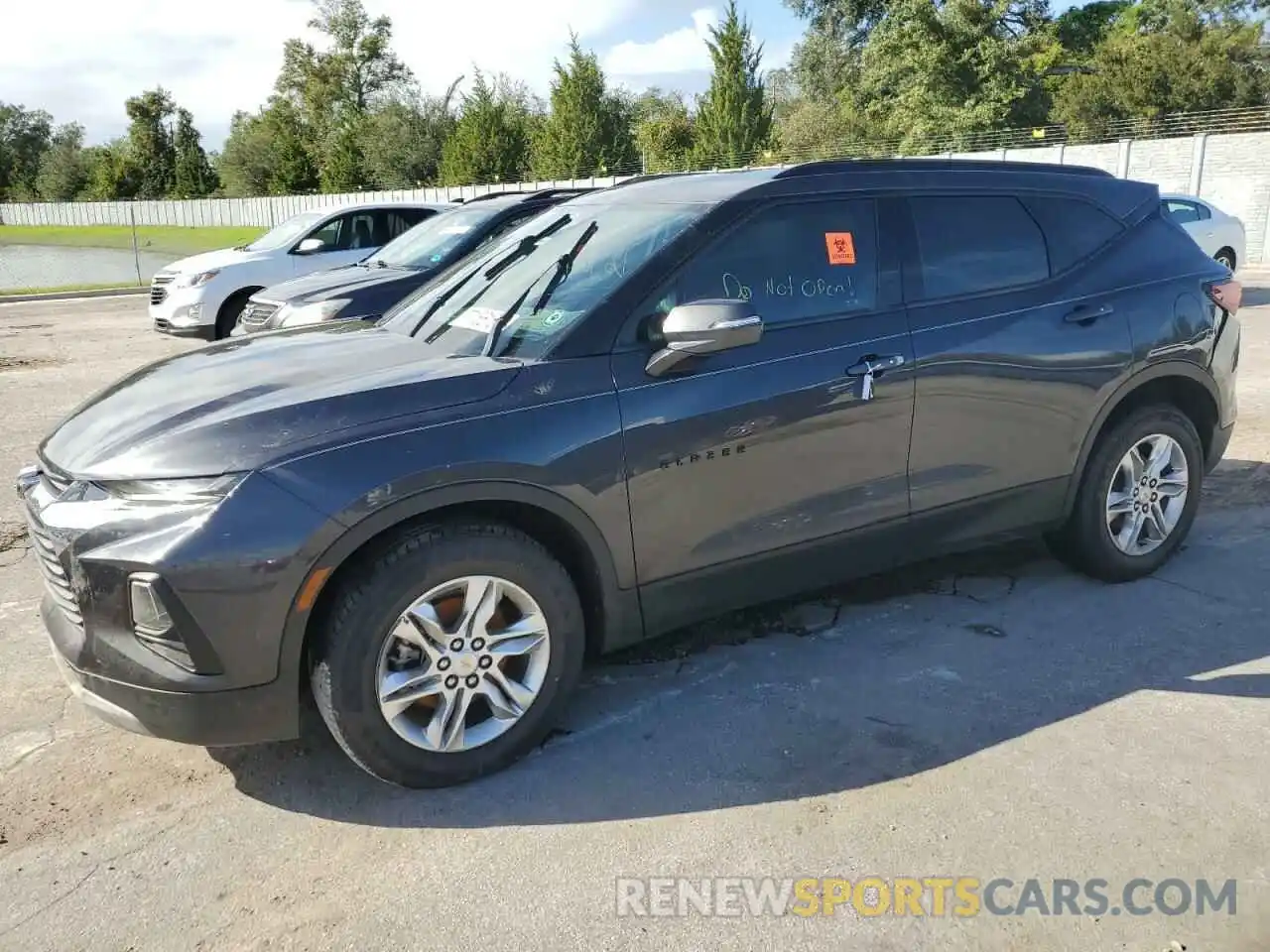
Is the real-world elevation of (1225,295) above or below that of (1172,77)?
Answer: below

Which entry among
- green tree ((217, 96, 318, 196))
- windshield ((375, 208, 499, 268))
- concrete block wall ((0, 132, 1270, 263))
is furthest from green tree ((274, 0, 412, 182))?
windshield ((375, 208, 499, 268))

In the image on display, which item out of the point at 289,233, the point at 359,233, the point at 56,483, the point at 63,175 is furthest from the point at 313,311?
the point at 63,175

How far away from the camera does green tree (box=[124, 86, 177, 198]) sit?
7762 centimetres

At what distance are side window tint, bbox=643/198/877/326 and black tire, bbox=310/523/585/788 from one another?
1.00 meters

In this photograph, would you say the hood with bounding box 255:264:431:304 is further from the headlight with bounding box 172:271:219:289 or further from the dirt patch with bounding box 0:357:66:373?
the dirt patch with bounding box 0:357:66:373

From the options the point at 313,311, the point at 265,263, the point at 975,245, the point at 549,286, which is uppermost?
the point at 265,263

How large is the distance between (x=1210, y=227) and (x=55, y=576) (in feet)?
50.8

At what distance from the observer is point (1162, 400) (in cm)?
468

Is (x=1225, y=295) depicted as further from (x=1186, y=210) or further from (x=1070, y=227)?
(x=1186, y=210)

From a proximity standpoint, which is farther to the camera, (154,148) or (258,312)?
(154,148)

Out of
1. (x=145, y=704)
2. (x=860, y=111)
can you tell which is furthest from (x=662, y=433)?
(x=860, y=111)

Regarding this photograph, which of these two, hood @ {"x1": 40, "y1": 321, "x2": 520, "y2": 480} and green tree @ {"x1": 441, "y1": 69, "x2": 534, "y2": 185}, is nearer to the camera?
hood @ {"x1": 40, "y1": 321, "x2": 520, "y2": 480}

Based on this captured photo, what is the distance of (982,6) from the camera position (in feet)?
136

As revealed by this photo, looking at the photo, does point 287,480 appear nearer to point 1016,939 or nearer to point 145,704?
point 145,704
